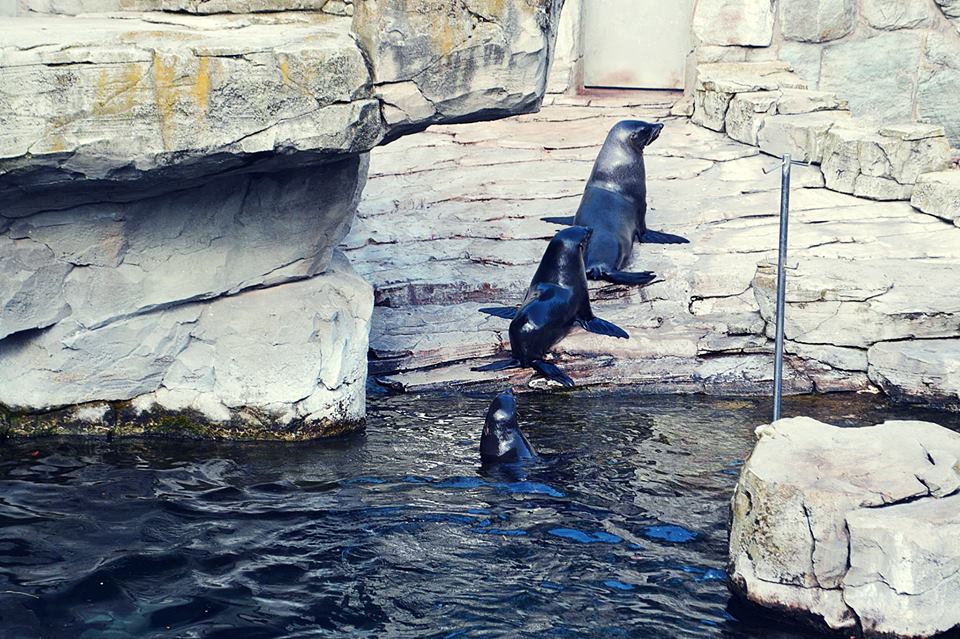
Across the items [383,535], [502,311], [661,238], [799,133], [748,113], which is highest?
[748,113]

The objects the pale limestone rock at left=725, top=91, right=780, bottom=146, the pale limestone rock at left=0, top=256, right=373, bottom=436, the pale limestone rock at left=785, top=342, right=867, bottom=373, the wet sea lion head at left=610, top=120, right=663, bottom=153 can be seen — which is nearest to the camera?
the pale limestone rock at left=0, top=256, right=373, bottom=436

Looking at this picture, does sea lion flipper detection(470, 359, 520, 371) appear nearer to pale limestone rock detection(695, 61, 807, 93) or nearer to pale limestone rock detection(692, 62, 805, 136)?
pale limestone rock detection(692, 62, 805, 136)

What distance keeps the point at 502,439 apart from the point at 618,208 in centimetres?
280

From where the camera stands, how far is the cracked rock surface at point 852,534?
3.28 m

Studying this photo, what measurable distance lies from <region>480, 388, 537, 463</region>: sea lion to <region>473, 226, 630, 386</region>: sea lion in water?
1030 millimetres

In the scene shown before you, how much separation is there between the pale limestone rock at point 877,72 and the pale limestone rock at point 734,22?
570mm

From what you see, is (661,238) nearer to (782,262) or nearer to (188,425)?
(782,262)

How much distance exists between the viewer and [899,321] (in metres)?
6.02

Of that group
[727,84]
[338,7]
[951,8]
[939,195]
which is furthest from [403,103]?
[951,8]

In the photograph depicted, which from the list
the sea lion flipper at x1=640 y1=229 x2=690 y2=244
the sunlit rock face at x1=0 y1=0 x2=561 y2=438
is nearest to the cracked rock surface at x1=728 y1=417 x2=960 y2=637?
the sunlit rock face at x1=0 y1=0 x2=561 y2=438

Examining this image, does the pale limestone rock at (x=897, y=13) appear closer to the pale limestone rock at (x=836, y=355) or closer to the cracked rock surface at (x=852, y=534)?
the pale limestone rock at (x=836, y=355)

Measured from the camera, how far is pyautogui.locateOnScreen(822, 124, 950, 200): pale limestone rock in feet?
24.5

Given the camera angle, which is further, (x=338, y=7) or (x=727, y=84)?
(x=727, y=84)

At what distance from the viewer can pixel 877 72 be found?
31.9 ft
